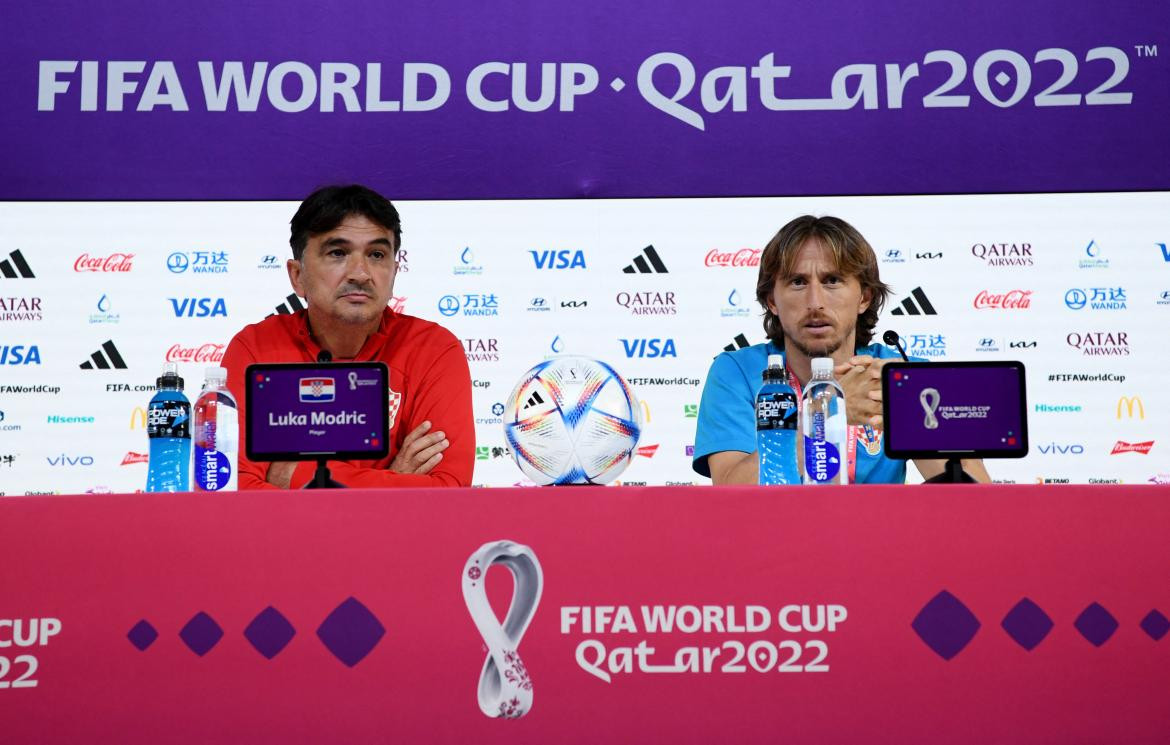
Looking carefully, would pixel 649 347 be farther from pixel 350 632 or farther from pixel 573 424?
pixel 350 632

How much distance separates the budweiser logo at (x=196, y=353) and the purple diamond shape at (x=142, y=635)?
8.06ft

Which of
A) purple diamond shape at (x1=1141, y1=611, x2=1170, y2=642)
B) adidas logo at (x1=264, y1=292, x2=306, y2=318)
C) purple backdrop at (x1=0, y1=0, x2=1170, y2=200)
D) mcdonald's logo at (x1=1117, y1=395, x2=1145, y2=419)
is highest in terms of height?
purple backdrop at (x1=0, y1=0, x2=1170, y2=200)

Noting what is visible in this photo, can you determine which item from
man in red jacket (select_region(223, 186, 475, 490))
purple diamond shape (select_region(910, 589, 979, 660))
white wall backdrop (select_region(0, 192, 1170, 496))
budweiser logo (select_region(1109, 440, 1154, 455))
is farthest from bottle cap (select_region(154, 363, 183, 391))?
budweiser logo (select_region(1109, 440, 1154, 455))

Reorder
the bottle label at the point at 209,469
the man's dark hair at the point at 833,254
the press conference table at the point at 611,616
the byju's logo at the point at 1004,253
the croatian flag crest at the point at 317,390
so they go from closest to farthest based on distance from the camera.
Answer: the press conference table at the point at 611,616, the croatian flag crest at the point at 317,390, the bottle label at the point at 209,469, the man's dark hair at the point at 833,254, the byju's logo at the point at 1004,253

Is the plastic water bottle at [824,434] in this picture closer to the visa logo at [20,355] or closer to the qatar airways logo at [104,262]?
the qatar airways logo at [104,262]

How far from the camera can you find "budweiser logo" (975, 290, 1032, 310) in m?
4.11

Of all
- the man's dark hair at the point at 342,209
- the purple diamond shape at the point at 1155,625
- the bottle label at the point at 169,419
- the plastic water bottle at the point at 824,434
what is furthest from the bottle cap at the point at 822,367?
the man's dark hair at the point at 342,209

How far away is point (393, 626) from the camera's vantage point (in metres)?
1.73

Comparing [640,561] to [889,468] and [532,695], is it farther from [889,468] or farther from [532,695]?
[889,468]

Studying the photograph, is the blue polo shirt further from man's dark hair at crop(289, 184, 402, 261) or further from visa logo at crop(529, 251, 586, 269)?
visa logo at crop(529, 251, 586, 269)

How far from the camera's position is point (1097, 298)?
161 inches

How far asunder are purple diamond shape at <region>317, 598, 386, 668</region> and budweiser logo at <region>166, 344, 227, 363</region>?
100.0 inches

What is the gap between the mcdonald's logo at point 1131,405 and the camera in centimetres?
404

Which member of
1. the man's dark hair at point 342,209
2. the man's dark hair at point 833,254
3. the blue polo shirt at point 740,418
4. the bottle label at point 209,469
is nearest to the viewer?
the bottle label at point 209,469
